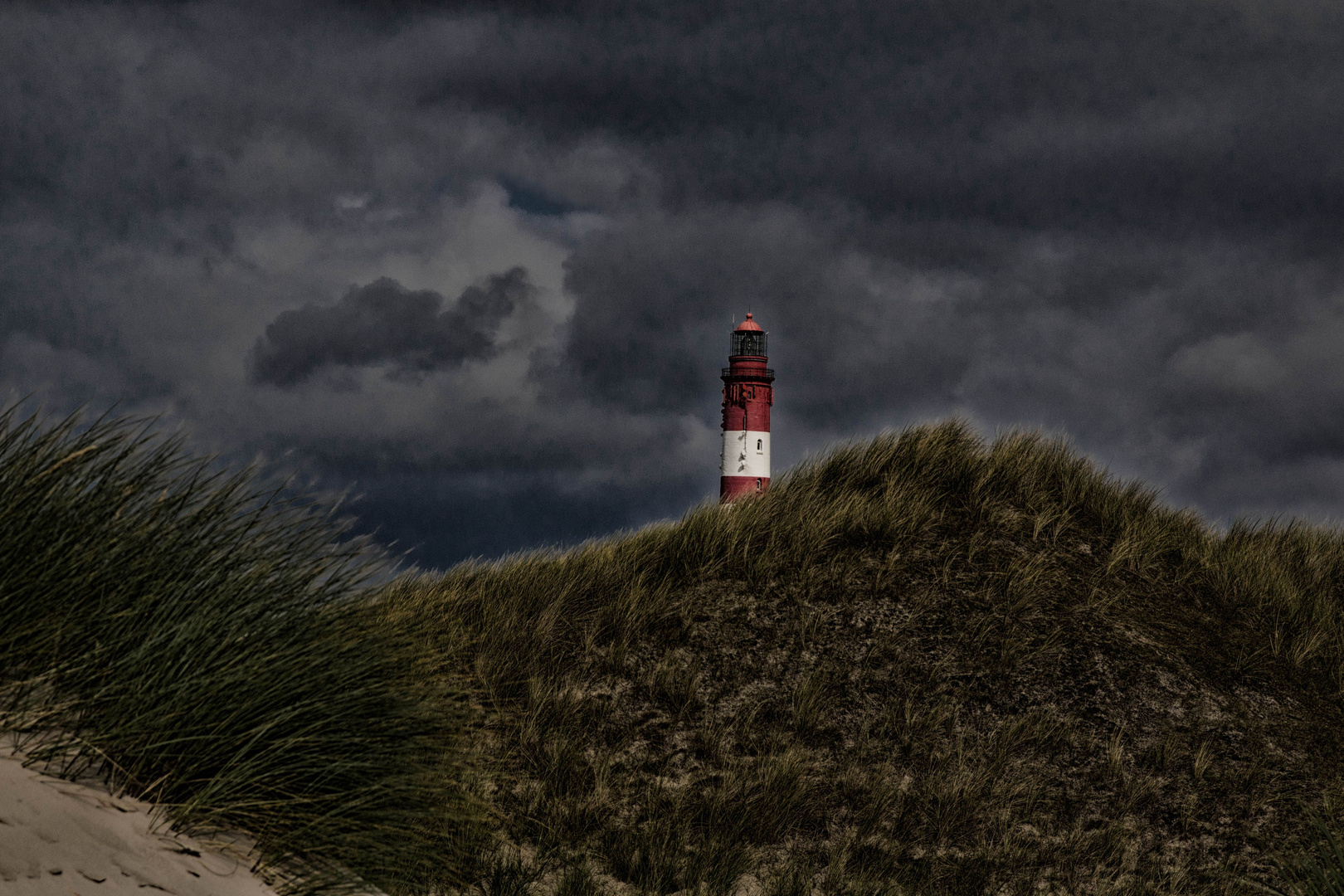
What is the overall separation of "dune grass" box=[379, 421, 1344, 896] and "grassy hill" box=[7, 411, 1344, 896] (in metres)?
0.03

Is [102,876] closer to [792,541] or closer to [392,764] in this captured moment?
[392,764]

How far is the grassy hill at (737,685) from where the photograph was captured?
4.97m

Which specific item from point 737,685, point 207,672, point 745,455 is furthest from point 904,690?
point 745,455

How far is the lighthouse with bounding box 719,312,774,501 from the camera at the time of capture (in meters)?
31.0

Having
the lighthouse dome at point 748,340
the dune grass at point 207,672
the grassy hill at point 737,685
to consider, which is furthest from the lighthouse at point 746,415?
the dune grass at point 207,672

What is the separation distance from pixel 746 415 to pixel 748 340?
9.05ft

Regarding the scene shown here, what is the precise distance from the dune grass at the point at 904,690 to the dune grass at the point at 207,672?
100 cm

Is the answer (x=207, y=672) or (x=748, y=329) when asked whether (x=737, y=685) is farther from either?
(x=748, y=329)

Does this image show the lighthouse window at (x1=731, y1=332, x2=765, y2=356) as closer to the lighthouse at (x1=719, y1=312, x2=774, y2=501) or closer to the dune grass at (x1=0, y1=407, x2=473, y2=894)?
the lighthouse at (x1=719, y1=312, x2=774, y2=501)

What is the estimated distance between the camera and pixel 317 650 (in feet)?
18.4

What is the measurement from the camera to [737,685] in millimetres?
9477

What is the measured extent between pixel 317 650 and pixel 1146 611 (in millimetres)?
8798

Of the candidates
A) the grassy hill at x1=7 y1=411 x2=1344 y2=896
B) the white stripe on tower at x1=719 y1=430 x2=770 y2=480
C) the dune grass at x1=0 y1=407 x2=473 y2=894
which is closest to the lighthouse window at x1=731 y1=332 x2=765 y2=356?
the white stripe on tower at x1=719 y1=430 x2=770 y2=480

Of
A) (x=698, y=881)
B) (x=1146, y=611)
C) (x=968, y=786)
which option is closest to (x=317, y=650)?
(x=698, y=881)
